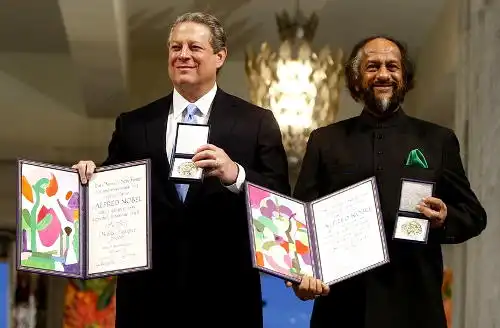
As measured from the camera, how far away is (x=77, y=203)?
198 centimetres

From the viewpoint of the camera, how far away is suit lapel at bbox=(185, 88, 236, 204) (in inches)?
77.2

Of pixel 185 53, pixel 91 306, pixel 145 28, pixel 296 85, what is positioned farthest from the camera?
pixel 91 306

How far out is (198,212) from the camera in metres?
1.96

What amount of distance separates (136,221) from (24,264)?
23 centimetres

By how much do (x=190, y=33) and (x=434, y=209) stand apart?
61 centimetres

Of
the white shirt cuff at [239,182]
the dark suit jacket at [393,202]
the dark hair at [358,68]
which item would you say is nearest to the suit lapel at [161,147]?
the white shirt cuff at [239,182]

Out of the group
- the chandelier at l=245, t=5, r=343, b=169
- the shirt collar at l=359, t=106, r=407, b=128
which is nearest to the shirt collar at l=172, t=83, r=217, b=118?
the shirt collar at l=359, t=106, r=407, b=128

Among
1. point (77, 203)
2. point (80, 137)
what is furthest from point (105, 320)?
point (77, 203)

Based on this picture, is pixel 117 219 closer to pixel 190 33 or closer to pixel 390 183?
pixel 190 33

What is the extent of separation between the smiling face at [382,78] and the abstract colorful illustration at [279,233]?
277mm

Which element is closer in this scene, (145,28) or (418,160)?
(418,160)

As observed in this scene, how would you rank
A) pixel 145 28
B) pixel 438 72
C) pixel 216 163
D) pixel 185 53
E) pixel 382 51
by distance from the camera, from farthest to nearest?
1. pixel 145 28
2. pixel 438 72
3. pixel 382 51
4. pixel 185 53
5. pixel 216 163

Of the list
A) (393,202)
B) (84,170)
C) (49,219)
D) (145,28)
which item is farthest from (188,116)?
(145,28)

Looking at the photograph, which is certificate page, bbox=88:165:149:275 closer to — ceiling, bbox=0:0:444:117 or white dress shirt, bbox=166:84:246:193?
white dress shirt, bbox=166:84:246:193
